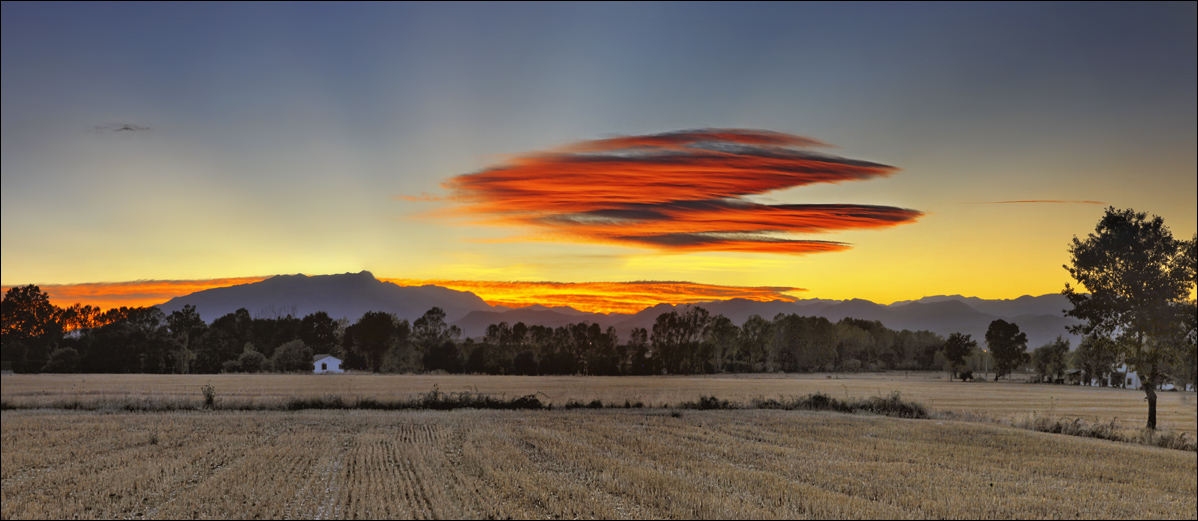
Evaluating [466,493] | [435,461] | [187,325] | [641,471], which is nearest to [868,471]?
[641,471]

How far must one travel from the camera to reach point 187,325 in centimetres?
9744

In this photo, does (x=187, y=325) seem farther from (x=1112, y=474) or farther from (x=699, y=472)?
(x=1112, y=474)

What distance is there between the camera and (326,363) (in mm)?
102812

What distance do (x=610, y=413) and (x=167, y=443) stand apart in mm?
18506

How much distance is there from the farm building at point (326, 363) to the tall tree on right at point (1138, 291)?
97.6 meters

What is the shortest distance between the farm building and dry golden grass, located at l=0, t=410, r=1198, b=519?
77052 mm

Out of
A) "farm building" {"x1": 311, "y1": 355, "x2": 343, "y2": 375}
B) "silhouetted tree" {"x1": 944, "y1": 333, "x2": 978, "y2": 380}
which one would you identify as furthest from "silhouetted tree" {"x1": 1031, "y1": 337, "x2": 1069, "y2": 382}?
"farm building" {"x1": 311, "y1": 355, "x2": 343, "y2": 375}

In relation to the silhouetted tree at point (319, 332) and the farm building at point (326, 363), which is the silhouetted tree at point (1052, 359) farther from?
the silhouetted tree at point (319, 332)

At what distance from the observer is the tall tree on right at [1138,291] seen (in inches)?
1121

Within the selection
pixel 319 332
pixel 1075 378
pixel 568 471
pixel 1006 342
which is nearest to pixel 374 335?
pixel 319 332

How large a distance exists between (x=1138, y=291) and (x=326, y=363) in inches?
3985

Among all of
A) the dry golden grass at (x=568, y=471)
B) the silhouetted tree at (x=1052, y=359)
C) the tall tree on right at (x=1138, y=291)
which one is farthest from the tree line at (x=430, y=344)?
the tall tree on right at (x=1138, y=291)

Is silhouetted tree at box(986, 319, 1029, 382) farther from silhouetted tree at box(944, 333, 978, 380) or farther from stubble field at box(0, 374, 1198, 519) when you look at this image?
stubble field at box(0, 374, 1198, 519)

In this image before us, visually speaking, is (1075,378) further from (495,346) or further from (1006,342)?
(495,346)
